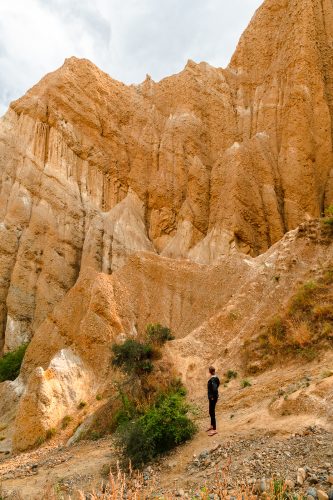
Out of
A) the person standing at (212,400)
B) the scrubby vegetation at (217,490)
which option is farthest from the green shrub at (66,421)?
the scrubby vegetation at (217,490)

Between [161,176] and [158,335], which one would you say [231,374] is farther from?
[161,176]

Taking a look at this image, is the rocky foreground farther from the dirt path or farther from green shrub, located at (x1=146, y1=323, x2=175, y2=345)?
green shrub, located at (x1=146, y1=323, x2=175, y2=345)

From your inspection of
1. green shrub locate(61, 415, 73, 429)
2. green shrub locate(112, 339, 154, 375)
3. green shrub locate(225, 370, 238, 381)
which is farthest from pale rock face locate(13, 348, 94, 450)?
green shrub locate(225, 370, 238, 381)

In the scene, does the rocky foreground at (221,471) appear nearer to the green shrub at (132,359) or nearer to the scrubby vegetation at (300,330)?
the green shrub at (132,359)

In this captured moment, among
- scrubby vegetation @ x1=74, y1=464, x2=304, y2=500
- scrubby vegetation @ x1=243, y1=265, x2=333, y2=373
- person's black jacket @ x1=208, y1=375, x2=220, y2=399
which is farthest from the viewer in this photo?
scrubby vegetation @ x1=243, y1=265, x2=333, y2=373

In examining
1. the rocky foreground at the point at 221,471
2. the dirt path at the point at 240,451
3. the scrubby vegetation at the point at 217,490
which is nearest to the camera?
the scrubby vegetation at the point at 217,490

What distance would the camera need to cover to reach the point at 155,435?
11.2 m

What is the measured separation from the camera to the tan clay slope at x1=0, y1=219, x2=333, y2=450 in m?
17.9

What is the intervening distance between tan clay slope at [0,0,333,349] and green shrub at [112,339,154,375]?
18079mm

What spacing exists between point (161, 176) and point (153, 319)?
71.8 feet

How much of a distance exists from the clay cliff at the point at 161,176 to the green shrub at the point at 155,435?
13.7 metres

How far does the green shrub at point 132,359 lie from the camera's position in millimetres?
16375

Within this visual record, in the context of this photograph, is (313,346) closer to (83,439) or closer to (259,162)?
(83,439)

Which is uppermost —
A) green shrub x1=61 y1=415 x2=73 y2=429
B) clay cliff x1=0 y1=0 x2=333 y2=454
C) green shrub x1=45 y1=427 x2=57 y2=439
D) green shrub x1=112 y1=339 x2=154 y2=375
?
clay cliff x1=0 y1=0 x2=333 y2=454
